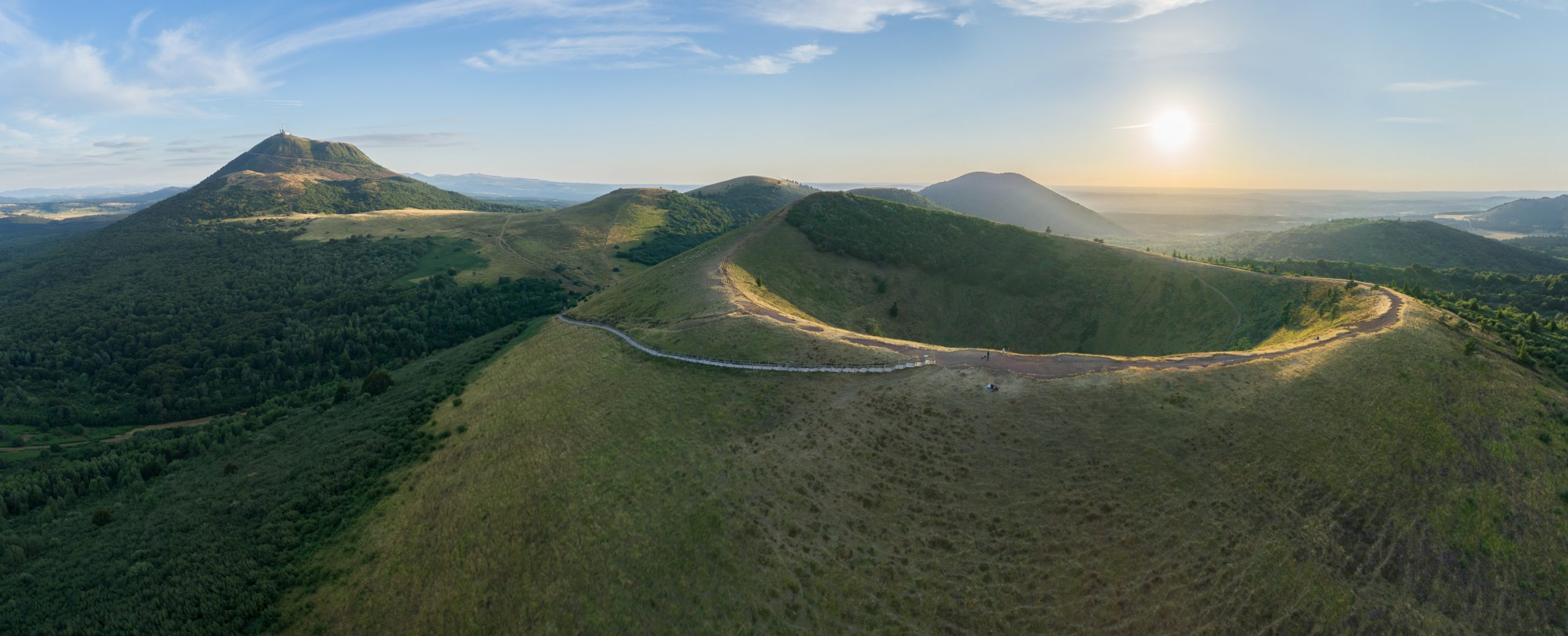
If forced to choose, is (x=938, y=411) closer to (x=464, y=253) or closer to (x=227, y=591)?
(x=227, y=591)

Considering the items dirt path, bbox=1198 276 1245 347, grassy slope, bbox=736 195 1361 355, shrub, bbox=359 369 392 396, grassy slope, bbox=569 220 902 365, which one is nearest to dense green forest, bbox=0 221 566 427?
shrub, bbox=359 369 392 396

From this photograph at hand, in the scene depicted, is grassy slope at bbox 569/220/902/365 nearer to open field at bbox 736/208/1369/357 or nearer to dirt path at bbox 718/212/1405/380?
dirt path at bbox 718/212/1405/380

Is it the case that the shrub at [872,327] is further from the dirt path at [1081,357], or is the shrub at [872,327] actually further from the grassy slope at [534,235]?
the grassy slope at [534,235]

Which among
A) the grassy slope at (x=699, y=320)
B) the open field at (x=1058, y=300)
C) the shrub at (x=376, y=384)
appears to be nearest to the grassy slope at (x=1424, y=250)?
the open field at (x=1058, y=300)

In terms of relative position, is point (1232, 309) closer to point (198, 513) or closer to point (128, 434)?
point (198, 513)

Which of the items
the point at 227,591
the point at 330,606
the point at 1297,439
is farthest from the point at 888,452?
the point at 227,591

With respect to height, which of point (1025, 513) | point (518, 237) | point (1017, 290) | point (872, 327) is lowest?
point (1025, 513)

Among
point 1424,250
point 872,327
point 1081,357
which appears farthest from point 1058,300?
point 1424,250
